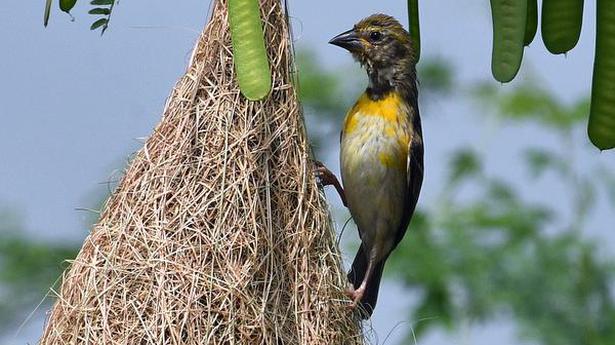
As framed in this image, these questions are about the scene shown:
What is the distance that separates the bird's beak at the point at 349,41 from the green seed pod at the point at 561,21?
1440 mm

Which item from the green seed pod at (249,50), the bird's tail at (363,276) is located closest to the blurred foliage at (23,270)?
the bird's tail at (363,276)

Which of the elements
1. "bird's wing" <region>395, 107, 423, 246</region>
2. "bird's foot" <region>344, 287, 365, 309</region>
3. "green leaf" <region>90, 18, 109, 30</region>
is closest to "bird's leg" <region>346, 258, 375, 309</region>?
"bird's foot" <region>344, 287, 365, 309</region>

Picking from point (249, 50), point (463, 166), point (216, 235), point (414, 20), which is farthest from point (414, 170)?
point (463, 166)

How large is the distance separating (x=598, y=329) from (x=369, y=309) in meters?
3.05

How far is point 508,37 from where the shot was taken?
7.82ft

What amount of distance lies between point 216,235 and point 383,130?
989 millimetres

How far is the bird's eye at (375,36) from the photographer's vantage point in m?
4.00

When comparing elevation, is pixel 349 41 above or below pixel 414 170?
above

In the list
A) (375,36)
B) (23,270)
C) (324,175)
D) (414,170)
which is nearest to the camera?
(324,175)

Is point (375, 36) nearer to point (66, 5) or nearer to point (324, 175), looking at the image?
point (324, 175)

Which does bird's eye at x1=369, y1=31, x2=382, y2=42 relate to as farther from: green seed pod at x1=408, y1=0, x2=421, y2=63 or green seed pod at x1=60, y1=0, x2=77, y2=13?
green seed pod at x1=60, y1=0, x2=77, y2=13

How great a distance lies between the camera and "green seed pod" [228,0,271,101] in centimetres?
247

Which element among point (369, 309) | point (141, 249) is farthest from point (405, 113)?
point (141, 249)

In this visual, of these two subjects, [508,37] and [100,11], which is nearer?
[508,37]
